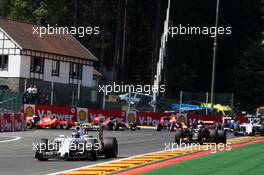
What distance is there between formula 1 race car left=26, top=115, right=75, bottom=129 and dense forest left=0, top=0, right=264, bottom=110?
2937 cm

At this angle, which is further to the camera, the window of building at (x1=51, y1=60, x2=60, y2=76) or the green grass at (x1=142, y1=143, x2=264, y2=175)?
the window of building at (x1=51, y1=60, x2=60, y2=76)

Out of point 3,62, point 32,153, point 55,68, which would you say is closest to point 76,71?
point 55,68

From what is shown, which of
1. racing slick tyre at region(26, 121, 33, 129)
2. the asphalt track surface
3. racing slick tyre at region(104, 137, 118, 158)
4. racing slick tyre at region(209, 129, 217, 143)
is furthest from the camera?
racing slick tyre at region(26, 121, 33, 129)

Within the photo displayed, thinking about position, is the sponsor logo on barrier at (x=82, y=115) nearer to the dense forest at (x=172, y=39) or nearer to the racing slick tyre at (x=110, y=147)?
the racing slick tyre at (x=110, y=147)

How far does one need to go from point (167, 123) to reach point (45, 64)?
621 inches

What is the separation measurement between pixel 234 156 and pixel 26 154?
6518mm

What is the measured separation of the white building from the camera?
2108 inches

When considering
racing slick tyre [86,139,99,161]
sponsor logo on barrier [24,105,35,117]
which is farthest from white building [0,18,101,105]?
racing slick tyre [86,139,99,161]

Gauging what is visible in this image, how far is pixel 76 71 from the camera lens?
60062 mm

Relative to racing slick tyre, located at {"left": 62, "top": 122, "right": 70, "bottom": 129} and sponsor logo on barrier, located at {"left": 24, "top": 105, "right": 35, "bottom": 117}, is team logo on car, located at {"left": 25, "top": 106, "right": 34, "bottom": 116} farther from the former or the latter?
racing slick tyre, located at {"left": 62, "top": 122, "right": 70, "bottom": 129}

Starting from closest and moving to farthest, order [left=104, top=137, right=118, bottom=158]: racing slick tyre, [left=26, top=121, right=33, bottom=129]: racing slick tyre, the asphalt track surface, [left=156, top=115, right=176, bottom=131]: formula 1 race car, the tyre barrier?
1. the asphalt track surface
2. [left=104, top=137, right=118, bottom=158]: racing slick tyre
3. the tyre barrier
4. [left=26, top=121, right=33, bottom=129]: racing slick tyre
5. [left=156, top=115, right=176, bottom=131]: formula 1 race car

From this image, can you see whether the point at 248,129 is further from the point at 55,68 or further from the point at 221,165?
the point at 55,68

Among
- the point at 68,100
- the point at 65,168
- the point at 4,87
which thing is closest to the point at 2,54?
the point at 4,87

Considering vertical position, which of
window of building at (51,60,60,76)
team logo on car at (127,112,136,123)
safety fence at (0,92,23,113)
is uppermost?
window of building at (51,60,60,76)
